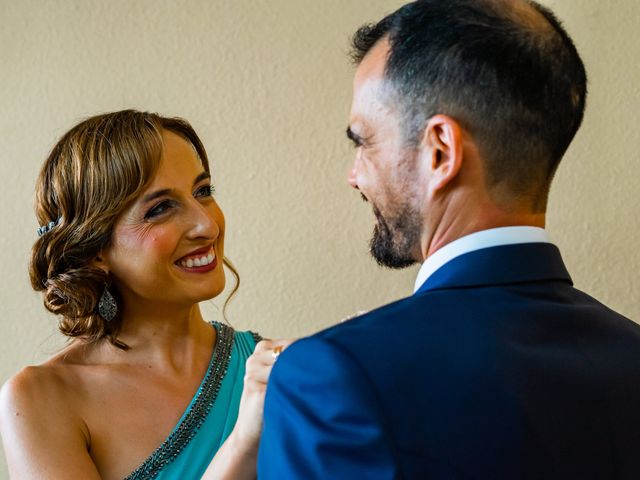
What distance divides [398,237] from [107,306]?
0.89 metres

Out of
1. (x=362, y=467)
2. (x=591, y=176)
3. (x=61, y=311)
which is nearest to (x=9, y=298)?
(x=61, y=311)

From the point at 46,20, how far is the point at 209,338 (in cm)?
102

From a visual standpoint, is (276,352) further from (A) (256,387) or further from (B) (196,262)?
(B) (196,262)

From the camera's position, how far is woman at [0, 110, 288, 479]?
1592 millimetres

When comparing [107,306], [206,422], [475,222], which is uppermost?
[475,222]

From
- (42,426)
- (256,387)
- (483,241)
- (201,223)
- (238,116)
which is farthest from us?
(238,116)

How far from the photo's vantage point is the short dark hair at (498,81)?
0.91 meters

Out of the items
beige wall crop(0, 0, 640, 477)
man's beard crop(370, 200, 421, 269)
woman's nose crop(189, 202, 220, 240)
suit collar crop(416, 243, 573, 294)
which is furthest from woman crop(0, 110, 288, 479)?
suit collar crop(416, 243, 573, 294)

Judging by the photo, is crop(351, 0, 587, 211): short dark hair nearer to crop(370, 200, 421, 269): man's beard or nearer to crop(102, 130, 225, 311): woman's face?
crop(370, 200, 421, 269): man's beard

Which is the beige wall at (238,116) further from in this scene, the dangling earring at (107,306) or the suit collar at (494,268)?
the suit collar at (494,268)

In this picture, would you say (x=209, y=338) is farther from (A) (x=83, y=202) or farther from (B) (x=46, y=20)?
(B) (x=46, y=20)

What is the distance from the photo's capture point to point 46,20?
2.21 m

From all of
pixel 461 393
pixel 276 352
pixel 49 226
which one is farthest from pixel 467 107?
pixel 49 226

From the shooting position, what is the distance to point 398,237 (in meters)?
0.98
